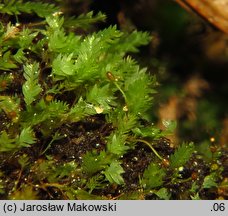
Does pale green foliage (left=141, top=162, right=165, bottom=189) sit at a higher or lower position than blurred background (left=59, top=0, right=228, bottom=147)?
higher

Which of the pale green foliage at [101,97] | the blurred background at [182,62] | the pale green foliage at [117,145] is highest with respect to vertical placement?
the pale green foliage at [101,97]

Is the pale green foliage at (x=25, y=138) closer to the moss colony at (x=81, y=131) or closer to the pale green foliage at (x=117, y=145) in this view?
the moss colony at (x=81, y=131)

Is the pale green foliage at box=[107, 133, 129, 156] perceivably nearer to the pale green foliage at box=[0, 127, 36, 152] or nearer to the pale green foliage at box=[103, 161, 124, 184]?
the pale green foliage at box=[103, 161, 124, 184]

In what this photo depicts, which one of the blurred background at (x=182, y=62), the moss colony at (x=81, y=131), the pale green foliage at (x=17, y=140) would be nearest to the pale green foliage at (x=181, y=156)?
the moss colony at (x=81, y=131)

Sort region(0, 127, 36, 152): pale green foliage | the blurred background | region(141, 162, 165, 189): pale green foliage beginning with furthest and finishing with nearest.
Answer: the blurred background, region(141, 162, 165, 189): pale green foliage, region(0, 127, 36, 152): pale green foliage

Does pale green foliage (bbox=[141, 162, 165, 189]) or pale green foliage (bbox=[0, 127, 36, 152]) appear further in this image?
pale green foliage (bbox=[141, 162, 165, 189])

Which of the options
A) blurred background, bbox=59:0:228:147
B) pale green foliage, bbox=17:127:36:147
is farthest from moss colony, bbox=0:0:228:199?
blurred background, bbox=59:0:228:147
